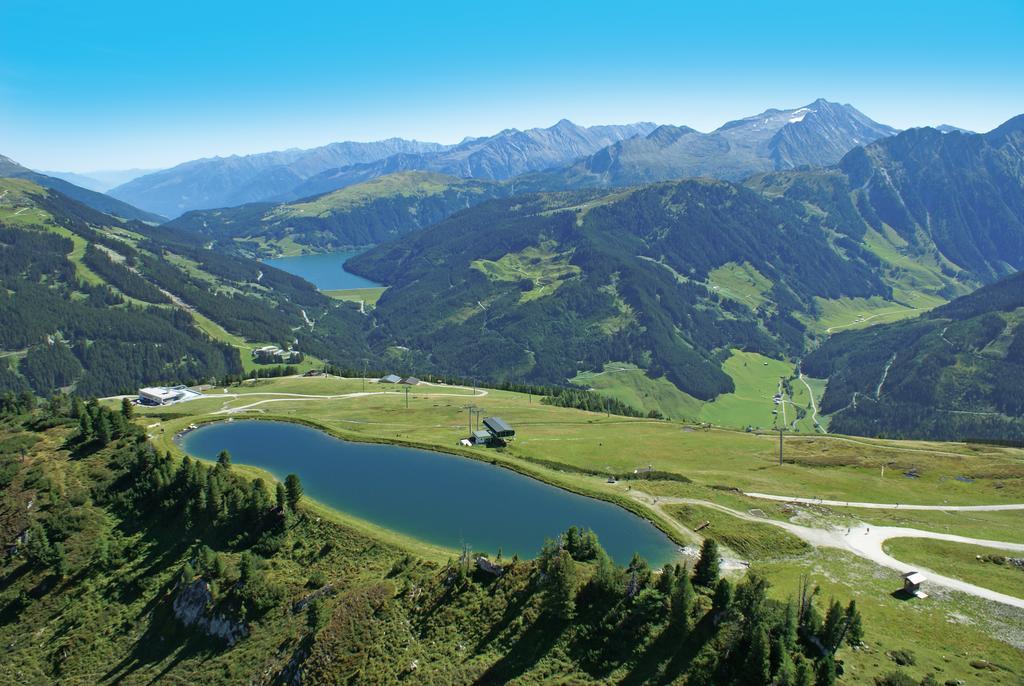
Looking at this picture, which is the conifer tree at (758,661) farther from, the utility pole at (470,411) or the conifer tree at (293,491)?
the utility pole at (470,411)

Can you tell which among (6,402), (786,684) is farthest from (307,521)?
(6,402)

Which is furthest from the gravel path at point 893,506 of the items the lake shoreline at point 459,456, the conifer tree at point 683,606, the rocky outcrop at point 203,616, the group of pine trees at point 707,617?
the rocky outcrop at point 203,616

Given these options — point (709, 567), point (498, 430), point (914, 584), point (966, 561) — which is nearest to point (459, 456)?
point (498, 430)

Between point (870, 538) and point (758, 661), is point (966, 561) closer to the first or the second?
point (870, 538)

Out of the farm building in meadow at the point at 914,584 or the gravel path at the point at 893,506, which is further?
the gravel path at the point at 893,506

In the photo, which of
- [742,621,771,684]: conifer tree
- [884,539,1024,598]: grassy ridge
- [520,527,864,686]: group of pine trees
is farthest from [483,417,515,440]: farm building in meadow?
[742,621,771,684]: conifer tree

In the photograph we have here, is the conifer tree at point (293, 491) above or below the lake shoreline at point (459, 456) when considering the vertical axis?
above

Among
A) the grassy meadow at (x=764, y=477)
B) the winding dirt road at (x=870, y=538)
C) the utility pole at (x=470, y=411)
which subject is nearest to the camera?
the grassy meadow at (x=764, y=477)
